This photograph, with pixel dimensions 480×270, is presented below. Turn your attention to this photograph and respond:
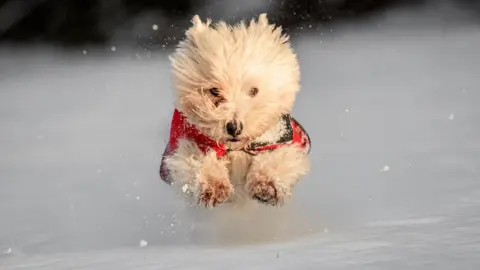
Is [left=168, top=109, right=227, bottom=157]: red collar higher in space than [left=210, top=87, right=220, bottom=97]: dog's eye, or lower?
lower

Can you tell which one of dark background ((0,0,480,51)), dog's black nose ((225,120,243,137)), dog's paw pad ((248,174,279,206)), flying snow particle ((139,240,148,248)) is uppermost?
dark background ((0,0,480,51))

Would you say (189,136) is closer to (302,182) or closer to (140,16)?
(302,182)

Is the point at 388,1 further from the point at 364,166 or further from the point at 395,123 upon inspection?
the point at 364,166

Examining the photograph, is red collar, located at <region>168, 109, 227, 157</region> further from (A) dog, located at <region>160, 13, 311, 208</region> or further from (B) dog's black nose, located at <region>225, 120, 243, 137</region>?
(B) dog's black nose, located at <region>225, 120, 243, 137</region>

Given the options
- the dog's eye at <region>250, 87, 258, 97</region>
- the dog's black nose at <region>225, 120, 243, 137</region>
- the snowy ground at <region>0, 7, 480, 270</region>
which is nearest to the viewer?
the snowy ground at <region>0, 7, 480, 270</region>

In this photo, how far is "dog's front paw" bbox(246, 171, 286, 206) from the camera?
13.4 feet

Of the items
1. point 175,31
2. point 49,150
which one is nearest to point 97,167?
point 49,150

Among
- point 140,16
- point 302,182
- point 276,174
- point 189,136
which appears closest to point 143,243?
point 189,136

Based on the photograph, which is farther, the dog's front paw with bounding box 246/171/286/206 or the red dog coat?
the red dog coat

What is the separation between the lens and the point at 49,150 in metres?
8.06

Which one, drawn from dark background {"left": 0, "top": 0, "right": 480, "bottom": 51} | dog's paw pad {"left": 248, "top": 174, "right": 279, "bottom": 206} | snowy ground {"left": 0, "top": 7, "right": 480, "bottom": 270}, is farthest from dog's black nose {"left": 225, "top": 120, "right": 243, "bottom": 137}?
dark background {"left": 0, "top": 0, "right": 480, "bottom": 51}

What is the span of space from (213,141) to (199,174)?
0.60 ft

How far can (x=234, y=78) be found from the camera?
161 inches

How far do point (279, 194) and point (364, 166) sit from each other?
5.83 ft
